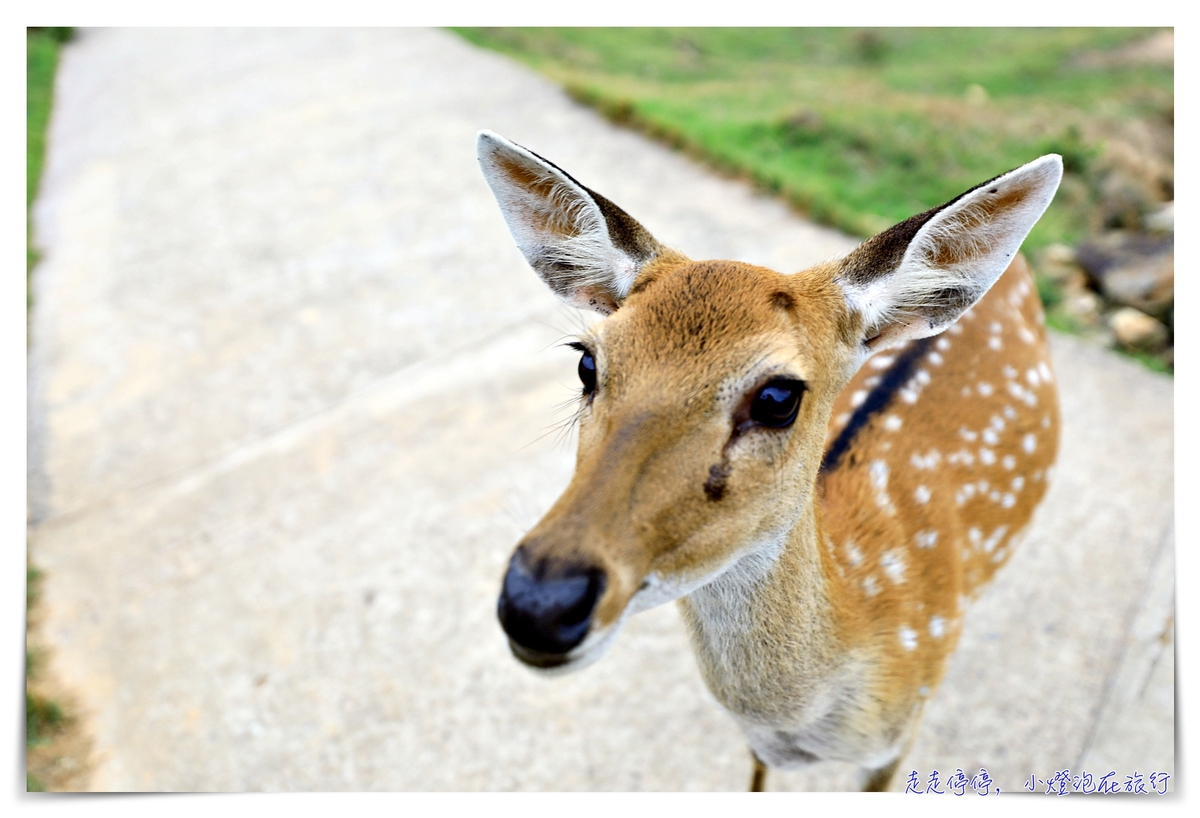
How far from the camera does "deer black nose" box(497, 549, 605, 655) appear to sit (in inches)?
44.7

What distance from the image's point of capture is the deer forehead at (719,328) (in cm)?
135

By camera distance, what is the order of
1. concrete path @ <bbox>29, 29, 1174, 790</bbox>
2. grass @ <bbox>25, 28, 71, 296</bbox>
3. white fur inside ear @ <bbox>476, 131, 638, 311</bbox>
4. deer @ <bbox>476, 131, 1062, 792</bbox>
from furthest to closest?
grass @ <bbox>25, 28, 71, 296</bbox>
concrete path @ <bbox>29, 29, 1174, 790</bbox>
white fur inside ear @ <bbox>476, 131, 638, 311</bbox>
deer @ <bbox>476, 131, 1062, 792</bbox>

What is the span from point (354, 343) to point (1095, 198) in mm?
4390

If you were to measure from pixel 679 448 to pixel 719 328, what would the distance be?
0.22 m

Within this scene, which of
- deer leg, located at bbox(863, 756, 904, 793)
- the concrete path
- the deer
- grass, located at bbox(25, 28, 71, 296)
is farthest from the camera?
grass, located at bbox(25, 28, 71, 296)

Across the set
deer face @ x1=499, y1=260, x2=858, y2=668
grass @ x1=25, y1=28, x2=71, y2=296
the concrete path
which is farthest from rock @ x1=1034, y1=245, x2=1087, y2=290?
grass @ x1=25, y1=28, x2=71, y2=296

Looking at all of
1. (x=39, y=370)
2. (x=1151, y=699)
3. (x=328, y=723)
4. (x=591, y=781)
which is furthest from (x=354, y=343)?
(x=1151, y=699)

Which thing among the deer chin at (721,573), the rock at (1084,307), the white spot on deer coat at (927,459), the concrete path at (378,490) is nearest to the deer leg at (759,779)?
the concrete path at (378,490)

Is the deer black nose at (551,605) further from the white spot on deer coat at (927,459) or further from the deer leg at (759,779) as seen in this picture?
the deer leg at (759,779)

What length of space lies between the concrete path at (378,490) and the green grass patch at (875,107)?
1.24 feet

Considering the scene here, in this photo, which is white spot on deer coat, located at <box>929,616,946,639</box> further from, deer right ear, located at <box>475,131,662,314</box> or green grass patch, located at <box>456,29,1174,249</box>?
green grass patch, located at <box>456,29,1174,249</box>

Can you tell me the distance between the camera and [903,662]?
1.92 meters

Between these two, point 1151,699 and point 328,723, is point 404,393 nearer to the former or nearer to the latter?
point 328,723

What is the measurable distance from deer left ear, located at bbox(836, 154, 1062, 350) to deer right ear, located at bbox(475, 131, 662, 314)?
0.42m
